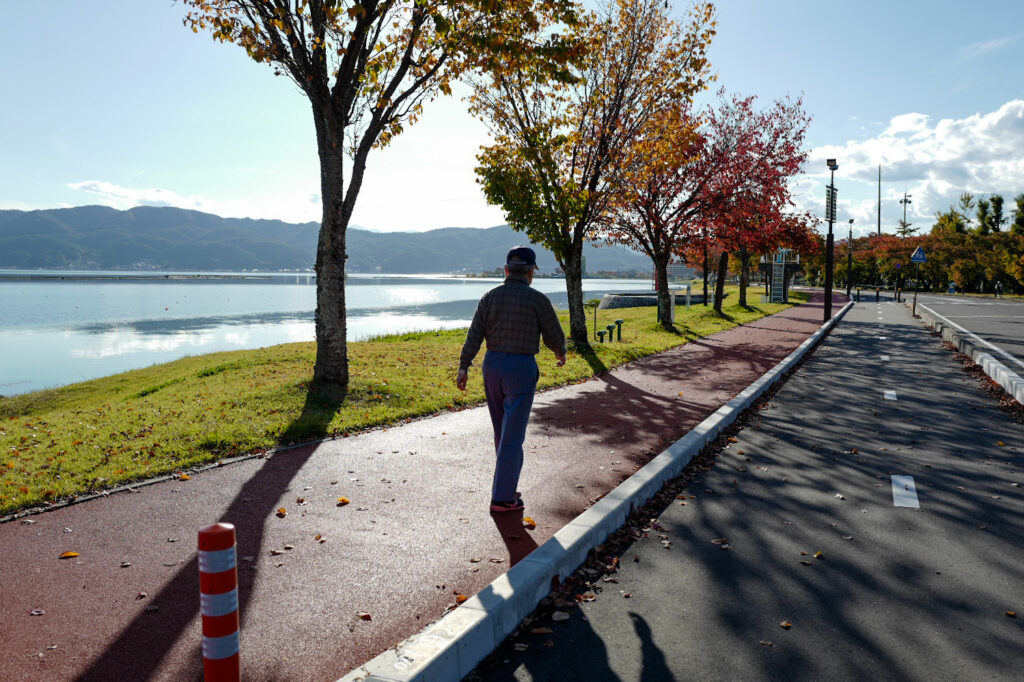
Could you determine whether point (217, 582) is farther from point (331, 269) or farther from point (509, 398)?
point (331, 269)

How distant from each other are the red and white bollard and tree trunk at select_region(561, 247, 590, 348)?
49.1ft

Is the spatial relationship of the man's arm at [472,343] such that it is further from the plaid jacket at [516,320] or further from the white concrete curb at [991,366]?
the white concrete curb at [991,366]

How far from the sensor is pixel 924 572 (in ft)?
13.9

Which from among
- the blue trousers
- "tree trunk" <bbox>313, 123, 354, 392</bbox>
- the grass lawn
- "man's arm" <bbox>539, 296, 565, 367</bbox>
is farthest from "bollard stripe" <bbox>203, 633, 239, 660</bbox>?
"tree trunk" <bbox>313, 123, 354, 392</bbox>

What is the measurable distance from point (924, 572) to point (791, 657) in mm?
1617

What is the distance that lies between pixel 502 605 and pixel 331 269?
773cm

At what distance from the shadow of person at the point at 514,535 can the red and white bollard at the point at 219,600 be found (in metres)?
2.07

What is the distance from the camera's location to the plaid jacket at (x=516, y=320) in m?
4.86

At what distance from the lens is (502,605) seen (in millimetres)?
3426

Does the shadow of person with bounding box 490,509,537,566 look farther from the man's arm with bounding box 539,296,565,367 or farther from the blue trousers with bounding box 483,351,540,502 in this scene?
the man's arm with bounding box 539,296,565,367

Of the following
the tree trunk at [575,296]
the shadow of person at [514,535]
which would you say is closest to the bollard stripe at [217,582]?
the shadow of person at [514,535]

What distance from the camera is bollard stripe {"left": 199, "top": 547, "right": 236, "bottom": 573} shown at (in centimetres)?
229

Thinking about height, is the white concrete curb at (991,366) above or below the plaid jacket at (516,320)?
below

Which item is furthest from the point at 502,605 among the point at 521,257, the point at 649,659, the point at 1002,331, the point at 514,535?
the point at 1002,331
